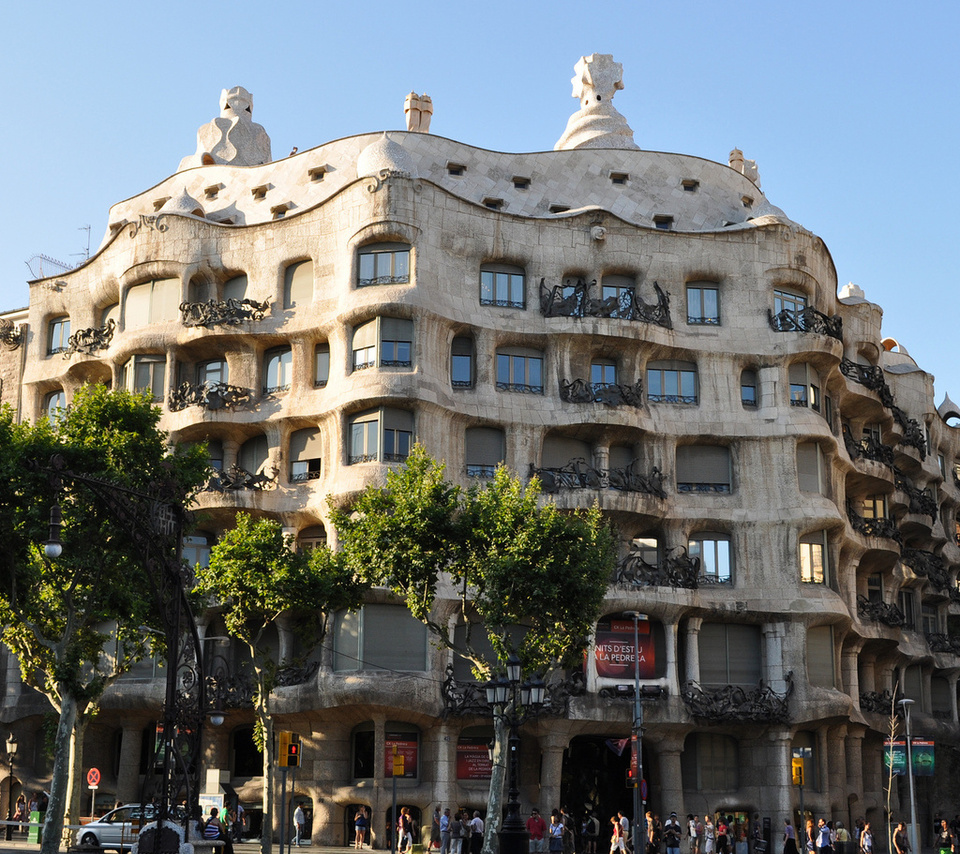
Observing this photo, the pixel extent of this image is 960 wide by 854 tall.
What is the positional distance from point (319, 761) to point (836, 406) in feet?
84.7

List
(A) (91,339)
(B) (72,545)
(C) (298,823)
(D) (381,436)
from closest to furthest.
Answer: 1. (B) (72,545)
2. (C) (298,823)
3. (D) (381,436)
4. (A) (91,339)

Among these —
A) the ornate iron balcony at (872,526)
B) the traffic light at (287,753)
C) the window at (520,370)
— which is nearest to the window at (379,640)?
the window at (520,370)

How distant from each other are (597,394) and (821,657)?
42.7ft

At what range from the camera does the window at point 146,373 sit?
52.3m

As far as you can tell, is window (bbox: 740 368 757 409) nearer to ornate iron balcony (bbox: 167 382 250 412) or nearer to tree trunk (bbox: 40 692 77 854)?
ornate iron balcony (bbox: 167 382 250 412)

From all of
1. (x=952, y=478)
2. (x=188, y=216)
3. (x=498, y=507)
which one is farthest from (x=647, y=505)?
(x=952, y=478)

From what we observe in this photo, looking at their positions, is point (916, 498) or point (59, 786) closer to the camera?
point (59, 786)

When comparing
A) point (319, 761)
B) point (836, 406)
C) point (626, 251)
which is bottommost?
point (319, 761)

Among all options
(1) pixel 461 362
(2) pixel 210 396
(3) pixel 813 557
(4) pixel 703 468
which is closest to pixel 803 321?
(4) pixel 703 468

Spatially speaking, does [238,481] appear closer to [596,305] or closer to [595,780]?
[596,305]

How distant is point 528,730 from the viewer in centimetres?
4753

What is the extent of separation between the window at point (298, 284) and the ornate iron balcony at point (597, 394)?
10.3 meters

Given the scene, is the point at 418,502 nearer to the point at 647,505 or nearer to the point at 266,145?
the point at 647,505

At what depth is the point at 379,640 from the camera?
46.2 metres
